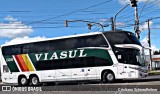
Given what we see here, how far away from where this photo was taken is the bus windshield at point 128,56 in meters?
23.0

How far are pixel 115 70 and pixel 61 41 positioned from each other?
4703 millimetres

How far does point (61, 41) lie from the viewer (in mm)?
25438

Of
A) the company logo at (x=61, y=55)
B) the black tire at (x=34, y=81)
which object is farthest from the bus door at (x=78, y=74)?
the black tire at (x=34, y=81)

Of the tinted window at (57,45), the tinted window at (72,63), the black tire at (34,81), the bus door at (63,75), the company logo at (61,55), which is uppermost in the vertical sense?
the tinted window at (57,45)

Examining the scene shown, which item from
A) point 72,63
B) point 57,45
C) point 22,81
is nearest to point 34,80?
point 22,81

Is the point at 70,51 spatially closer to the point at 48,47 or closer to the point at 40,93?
the point at 48,47

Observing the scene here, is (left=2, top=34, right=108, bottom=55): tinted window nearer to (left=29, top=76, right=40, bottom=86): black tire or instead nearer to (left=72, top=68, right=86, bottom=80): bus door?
(left=72, top=68, right=86, bottom=80): bus door

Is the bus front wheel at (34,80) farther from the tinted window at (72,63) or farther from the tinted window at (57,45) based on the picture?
the tinted window at (57,45)

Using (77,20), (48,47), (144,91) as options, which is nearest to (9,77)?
(48,47)

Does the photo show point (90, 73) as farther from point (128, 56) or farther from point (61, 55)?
point (128, 56)

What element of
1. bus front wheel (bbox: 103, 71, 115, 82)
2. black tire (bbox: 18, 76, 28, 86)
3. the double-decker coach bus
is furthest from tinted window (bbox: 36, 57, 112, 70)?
black tire (bbox: 18, 76, 28, 86)

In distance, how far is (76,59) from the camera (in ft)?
80.7

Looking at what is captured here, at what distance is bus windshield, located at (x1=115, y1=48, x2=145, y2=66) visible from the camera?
23031 millimetres

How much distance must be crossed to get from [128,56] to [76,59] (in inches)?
148
